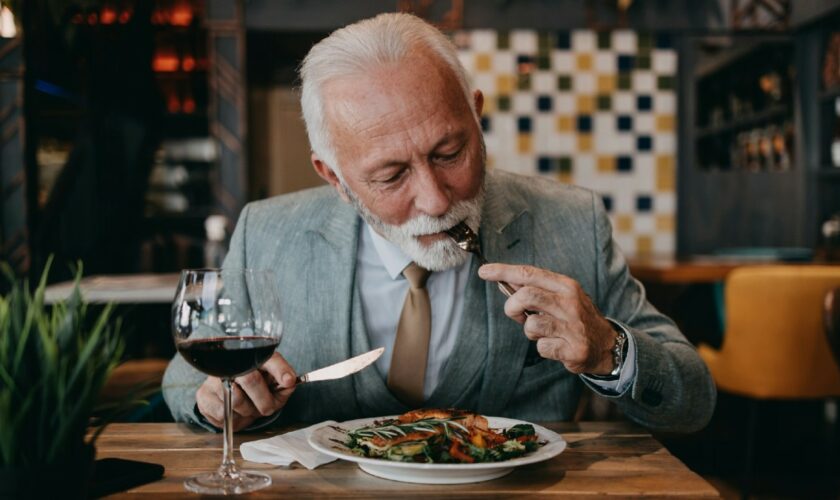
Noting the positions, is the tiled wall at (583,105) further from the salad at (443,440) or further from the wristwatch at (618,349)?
the salad at (443,440)

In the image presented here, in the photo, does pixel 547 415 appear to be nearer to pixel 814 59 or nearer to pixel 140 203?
pixel 814 59

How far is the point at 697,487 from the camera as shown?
3.54 ft

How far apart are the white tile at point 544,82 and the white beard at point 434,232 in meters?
4.32

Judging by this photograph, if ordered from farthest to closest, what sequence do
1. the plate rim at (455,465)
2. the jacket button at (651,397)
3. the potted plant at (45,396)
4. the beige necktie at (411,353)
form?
the beige necktie at (411,353) → the jacket button at (651,397) → the plate rim at (455,465) → the potted plant at (45,396)

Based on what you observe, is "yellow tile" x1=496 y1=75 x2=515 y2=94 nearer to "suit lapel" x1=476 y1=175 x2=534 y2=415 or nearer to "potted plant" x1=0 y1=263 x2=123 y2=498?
"suit lapel" x1=476 y1=175 x2=534 y2=415

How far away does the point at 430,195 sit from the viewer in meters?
1.51

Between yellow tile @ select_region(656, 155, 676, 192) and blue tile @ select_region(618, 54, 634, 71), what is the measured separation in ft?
2.19

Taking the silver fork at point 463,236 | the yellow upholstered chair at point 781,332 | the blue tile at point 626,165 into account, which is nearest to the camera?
the silver fork at point 463,236

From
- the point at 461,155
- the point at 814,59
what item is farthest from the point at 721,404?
the point at 461,155

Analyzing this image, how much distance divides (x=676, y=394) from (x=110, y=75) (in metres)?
6.27

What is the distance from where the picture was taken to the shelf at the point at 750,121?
557cm

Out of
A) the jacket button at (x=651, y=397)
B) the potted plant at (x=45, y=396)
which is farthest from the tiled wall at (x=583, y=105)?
the potted plant at (x=45, y=396)

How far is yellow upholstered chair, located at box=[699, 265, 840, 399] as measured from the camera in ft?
11.0

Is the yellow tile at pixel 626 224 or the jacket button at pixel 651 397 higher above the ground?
→ the yellow tile at pixel 626 224
